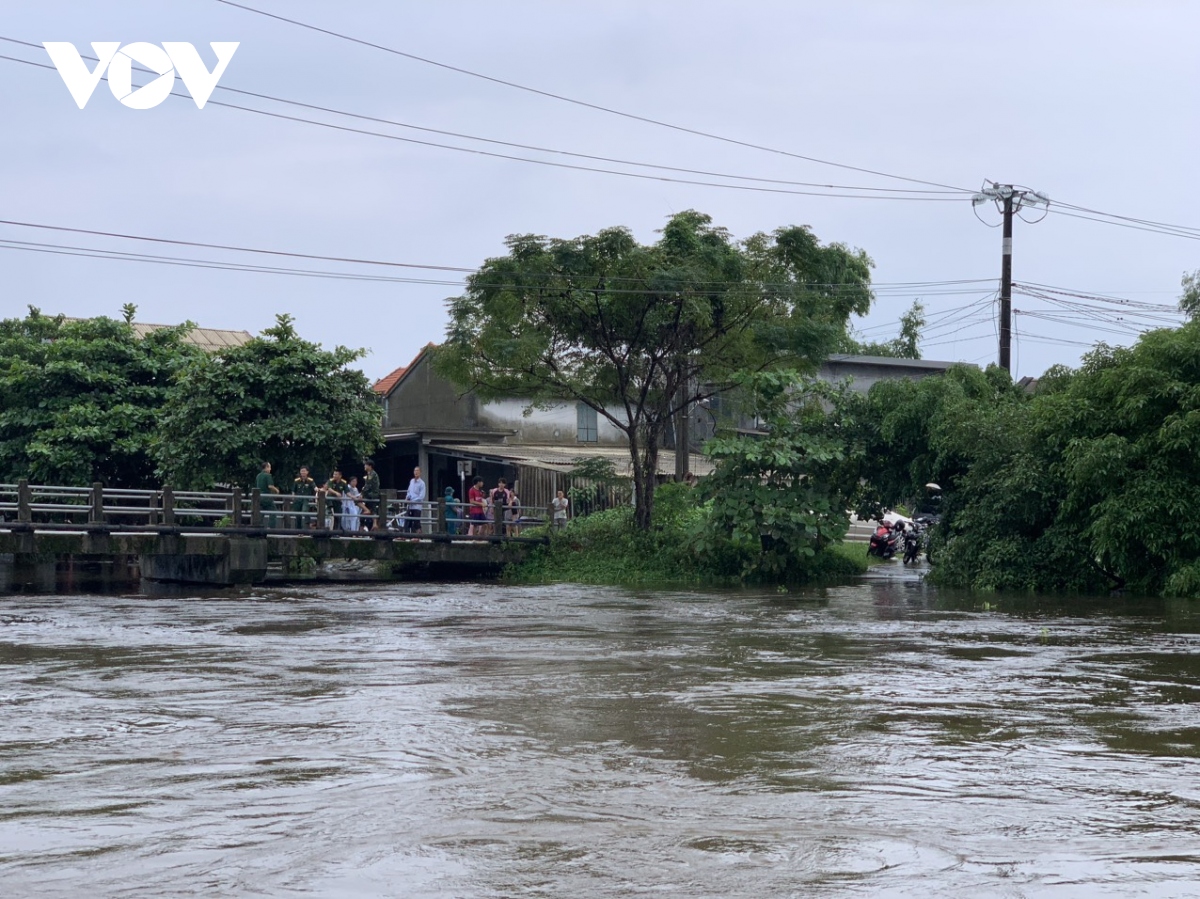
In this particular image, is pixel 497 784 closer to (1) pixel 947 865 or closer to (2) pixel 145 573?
(1) pixel 947 865

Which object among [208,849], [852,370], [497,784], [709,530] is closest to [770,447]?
[709,530]

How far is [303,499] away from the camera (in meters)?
28.8

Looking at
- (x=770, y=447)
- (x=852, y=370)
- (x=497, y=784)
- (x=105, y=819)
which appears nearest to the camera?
(x=105, y=819)

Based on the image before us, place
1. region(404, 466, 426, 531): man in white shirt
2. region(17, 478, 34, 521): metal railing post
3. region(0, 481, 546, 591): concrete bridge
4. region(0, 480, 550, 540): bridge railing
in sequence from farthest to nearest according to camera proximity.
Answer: region(404, 466, 426, 531): man in white shirt, region(0, 480, 550, 540): bridge railing, region(0, 481, 546, 591): concrete bridge, region(17, 478, 34, 521): metal railing post

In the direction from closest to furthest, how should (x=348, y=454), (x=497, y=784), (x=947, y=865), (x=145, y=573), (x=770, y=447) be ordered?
(x=947, y=865), (x=497, y=784), (x=770, y=447), (x=145, y=573), (x=348, y=454)

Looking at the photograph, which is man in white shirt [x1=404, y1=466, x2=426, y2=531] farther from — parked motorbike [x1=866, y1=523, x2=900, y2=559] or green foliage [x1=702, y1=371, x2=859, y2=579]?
parked motorbike [x1=866, y1=523, x2=900, y2=559]

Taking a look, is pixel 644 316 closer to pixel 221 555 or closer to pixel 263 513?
pixel 263 513

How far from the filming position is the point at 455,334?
29.5 metres

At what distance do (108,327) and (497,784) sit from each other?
1211 inches

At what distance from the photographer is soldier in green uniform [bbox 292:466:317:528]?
29156 mm

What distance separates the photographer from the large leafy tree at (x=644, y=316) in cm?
2792

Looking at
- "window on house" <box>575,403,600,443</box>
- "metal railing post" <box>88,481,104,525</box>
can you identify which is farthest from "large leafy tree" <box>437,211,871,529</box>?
"window on house" <box>575,403,600,443</box>

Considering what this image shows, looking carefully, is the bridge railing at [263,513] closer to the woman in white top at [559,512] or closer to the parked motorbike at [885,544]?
the woman in white top at [559,512]

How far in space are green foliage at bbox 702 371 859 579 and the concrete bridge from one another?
560 centimetres
